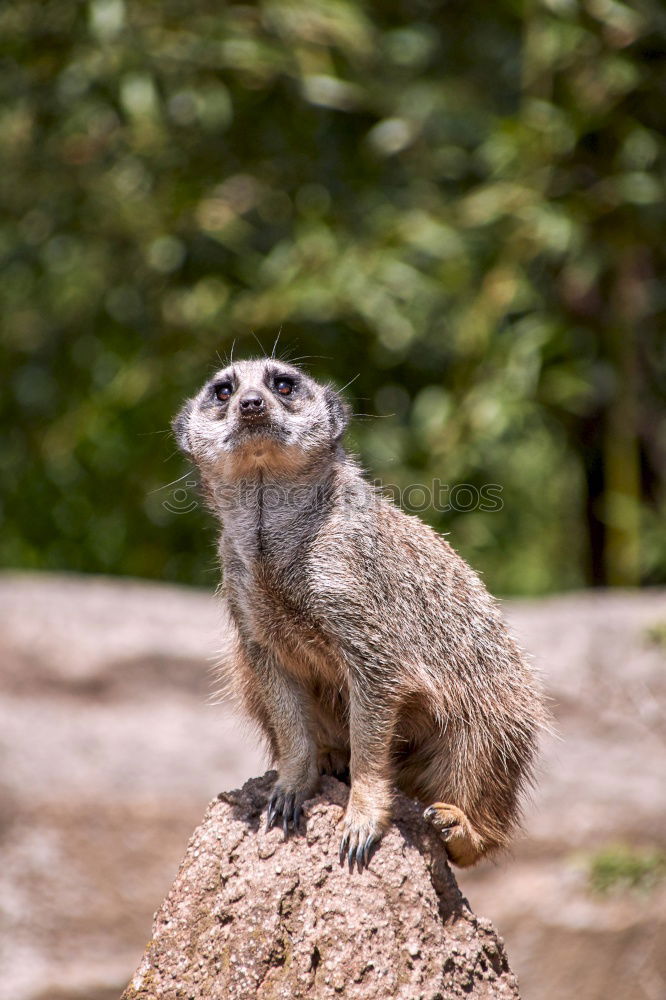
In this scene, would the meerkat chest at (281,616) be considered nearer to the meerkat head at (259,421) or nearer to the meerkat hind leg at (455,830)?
the meerkat head at (259,421)

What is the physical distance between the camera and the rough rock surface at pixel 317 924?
277 centimetres

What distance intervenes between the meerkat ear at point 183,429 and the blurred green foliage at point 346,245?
3.24 meters

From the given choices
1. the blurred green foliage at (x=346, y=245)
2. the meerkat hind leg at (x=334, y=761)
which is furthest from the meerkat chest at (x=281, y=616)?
the blurred green foliage at (x=346, y=245)

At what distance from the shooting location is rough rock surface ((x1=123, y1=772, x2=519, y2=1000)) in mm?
2770

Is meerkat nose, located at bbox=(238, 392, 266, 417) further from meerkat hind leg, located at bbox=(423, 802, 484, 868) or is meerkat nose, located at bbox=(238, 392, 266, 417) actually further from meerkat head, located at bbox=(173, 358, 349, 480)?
meerkat hind leg, located at bbox=(423, 802, 484, 868)

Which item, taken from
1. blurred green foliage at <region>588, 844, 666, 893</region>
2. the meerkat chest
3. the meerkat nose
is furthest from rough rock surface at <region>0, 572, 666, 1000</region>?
the meerkat nose

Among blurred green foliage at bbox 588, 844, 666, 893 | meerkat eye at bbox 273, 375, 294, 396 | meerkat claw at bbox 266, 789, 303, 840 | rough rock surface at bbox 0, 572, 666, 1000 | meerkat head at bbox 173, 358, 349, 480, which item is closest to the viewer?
meerkat claw at bbox 266, 789, 303, 840

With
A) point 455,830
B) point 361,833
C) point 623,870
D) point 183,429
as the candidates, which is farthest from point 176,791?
point 361,833

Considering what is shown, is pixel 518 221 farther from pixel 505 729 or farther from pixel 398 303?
pixel 505 729

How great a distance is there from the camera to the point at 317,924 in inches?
111

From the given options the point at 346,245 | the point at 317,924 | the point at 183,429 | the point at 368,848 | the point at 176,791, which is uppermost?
the point at 346,245

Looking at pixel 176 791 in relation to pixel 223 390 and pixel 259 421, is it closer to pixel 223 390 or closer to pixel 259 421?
pixel 223 390

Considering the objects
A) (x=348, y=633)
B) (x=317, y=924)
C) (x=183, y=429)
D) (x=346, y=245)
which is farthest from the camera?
(x=346, y=245)

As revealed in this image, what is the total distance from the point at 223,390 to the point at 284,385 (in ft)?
0.52
